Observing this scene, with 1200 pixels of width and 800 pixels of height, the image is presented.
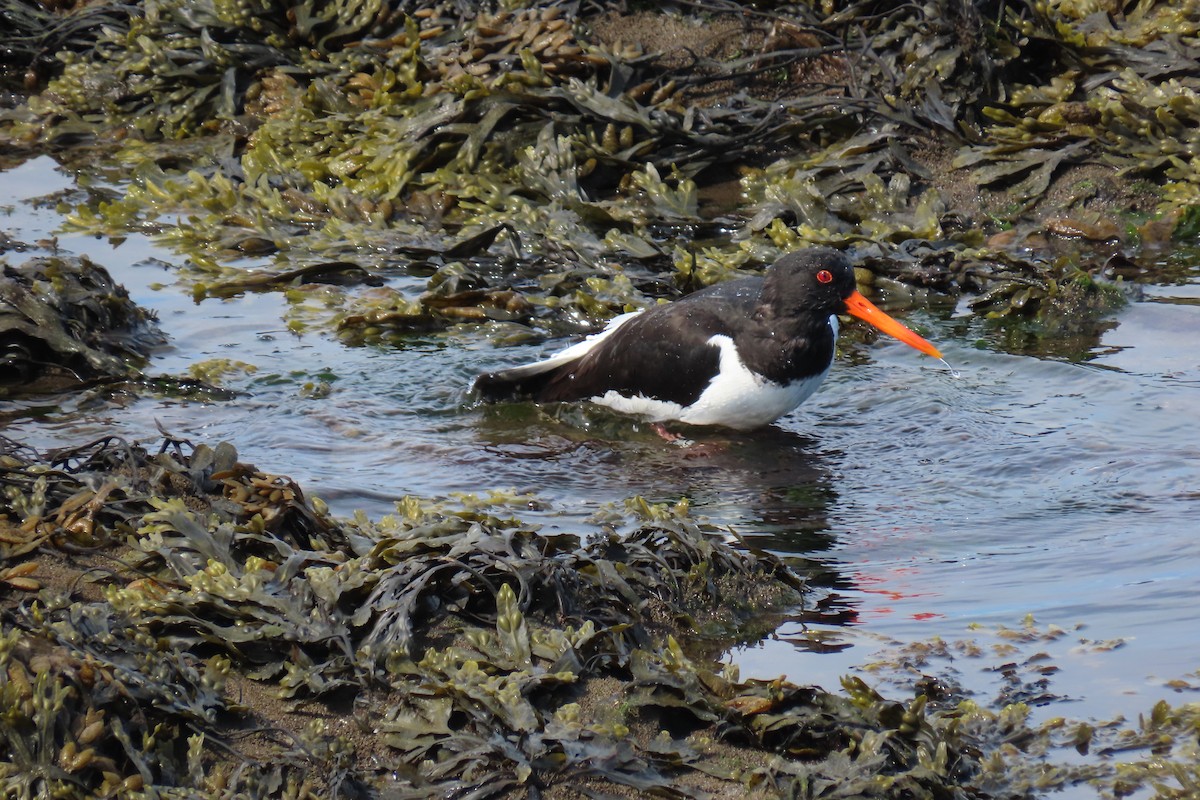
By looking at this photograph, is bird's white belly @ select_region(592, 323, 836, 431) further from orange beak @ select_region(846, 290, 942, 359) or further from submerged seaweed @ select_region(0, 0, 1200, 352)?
submerged seaweed @ select_region(0, 0, 1200, 352)

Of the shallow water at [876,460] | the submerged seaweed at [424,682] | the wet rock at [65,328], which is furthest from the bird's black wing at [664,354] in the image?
the submerged seaweed at [424,682]

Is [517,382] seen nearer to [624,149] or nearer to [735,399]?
[735,399]

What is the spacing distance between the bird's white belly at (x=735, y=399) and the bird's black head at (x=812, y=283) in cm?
27

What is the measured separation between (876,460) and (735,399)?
2.36 feet

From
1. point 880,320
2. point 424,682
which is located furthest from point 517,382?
point 424,682

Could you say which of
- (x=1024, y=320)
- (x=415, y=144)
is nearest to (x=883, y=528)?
(x=1024, y=320)

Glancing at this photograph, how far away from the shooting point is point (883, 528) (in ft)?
15.9

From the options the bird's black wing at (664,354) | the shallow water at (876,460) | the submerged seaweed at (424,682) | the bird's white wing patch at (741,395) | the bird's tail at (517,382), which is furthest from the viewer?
the bird's tail at (517,382)

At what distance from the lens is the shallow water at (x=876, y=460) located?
13.0ft

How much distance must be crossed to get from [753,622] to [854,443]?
6.45 ft

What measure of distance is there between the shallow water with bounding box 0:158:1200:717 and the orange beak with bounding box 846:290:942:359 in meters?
0.28

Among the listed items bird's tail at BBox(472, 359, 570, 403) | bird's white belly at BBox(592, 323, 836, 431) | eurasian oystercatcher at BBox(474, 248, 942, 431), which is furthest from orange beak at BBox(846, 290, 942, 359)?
bird's tail at BBox(472, 359, 570, 403)

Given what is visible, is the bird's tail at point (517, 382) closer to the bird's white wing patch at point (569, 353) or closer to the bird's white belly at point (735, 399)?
the bird's white wing patch at point (569, 353)

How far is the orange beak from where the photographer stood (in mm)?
5930
